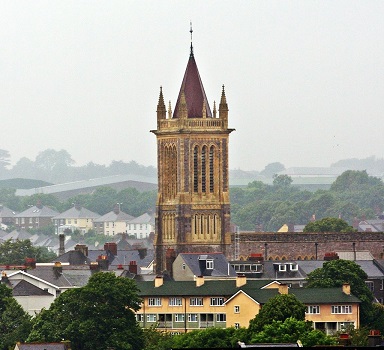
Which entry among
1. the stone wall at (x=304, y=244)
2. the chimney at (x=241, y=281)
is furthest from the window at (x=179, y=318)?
the stone wall at (x=304, y=244)

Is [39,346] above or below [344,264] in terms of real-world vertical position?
below

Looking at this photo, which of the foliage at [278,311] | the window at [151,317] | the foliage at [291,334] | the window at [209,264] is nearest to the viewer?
the foliage at [291,334]

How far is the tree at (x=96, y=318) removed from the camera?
10462 cm

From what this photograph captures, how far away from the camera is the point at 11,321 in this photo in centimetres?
11150

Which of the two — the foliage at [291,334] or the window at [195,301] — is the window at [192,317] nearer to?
the window at [195,301]

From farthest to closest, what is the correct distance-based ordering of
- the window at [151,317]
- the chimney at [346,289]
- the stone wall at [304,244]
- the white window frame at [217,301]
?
the stone wall at [304,244], the window at [151,317], the white window frame at [217,301], the chimney at [346,289]

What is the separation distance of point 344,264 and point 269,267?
971 centimetres

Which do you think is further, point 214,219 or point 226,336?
point 214,219

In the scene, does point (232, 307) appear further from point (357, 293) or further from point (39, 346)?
point (39, 346)

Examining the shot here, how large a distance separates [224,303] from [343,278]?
27.2 ft

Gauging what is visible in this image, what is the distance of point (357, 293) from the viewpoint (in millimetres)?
118062

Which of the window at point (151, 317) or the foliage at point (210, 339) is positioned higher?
the window at point (151, 317)

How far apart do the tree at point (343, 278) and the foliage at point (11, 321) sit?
1524 cm

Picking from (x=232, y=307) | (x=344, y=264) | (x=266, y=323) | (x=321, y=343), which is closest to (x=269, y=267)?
(x=344, y=264)
